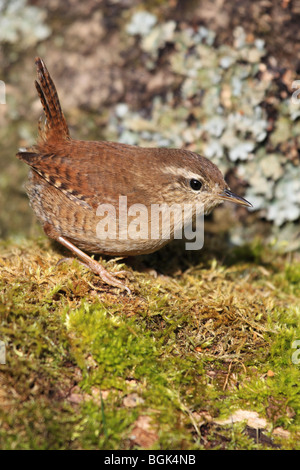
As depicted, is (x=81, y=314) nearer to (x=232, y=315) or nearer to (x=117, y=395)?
(x=117, y=395)

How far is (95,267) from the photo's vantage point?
3.39m

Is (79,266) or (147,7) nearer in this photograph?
(79,266)

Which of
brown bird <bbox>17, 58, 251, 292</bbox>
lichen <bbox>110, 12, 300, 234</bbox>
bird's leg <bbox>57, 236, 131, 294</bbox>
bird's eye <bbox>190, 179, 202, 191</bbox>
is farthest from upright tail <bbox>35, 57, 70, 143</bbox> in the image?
lichen <bbox>110, 12, 300, 234</bbox>

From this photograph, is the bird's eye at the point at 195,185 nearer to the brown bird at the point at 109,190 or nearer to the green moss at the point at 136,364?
the brown bird at the point at 109,190

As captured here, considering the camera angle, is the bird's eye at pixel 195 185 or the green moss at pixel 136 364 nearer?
the green moss at pixel 136 364

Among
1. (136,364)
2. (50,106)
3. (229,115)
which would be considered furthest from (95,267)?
(229,115)

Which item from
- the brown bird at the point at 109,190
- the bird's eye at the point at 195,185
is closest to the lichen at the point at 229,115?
the brown bird at the point at 109,190

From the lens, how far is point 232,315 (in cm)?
322

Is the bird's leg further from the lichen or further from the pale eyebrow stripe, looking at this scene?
the lichen

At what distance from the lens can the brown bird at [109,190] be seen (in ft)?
11.0

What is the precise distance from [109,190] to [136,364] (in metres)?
1.34

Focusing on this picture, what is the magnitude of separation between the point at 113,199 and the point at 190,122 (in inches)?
76.1

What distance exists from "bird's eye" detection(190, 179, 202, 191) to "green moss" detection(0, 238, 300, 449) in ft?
2.64
